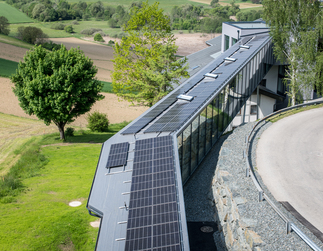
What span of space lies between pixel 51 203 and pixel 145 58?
23.7 meters

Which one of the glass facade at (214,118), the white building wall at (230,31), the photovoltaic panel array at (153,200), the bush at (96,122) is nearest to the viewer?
the photovoltaic panel array at (153,200)

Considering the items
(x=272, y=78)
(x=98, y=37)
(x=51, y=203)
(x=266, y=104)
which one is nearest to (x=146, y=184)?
(x=51, y=203)

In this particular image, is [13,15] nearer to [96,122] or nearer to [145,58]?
[96,122]

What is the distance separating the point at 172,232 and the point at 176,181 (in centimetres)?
297

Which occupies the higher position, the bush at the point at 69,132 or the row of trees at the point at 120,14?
the row of trees at the point at 120,14

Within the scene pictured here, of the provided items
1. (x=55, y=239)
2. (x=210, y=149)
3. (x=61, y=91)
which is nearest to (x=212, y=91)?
(x=210, y=149)

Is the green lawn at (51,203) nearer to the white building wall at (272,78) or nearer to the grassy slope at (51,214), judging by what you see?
the grassy slope at (51,214)

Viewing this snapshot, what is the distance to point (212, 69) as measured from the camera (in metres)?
30.9

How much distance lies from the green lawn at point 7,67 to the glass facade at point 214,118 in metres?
55.9

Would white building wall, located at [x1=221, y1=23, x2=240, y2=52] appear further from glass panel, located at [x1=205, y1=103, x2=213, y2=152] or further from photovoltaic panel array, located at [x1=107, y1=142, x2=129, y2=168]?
photovoltaic panel array, located at [x1=107, y1=142, x2=129, y2=168]

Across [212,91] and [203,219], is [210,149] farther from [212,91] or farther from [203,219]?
[203,219]

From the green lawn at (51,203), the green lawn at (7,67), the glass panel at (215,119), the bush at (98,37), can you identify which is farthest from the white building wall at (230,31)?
the bush at (98,37)

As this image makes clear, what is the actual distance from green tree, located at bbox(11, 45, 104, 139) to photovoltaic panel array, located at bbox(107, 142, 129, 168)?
1698 cm

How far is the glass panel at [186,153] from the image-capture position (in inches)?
783
